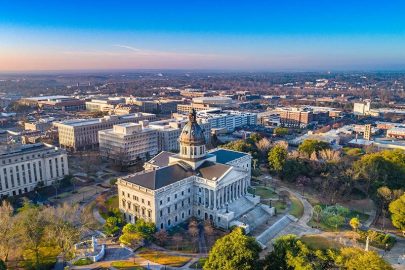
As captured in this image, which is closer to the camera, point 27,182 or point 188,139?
point 188,139

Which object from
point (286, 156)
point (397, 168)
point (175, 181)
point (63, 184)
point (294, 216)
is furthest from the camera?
point (286, 156)

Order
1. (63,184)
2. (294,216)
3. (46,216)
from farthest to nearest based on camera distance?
(63,184), (294,216), (46,216)

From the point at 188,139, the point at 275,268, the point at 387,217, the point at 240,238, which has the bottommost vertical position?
the point at 387,217

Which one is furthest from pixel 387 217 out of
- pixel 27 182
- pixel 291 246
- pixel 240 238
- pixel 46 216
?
pixel 27 182

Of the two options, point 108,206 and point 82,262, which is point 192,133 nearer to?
point 108,206

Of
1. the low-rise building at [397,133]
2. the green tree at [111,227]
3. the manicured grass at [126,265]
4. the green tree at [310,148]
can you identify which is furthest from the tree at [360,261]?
the low-rise building at [397,133]

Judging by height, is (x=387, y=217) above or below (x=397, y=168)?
below

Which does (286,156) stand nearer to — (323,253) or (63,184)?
(323,253)
